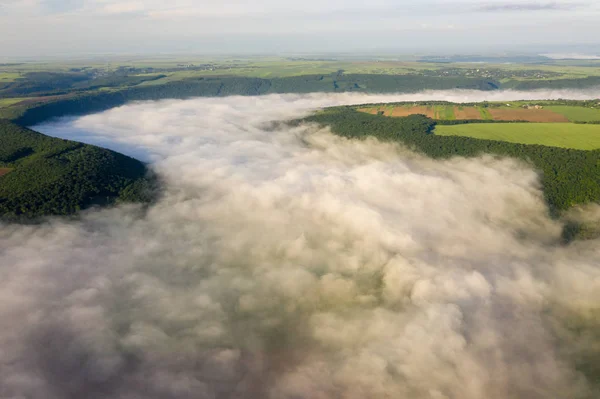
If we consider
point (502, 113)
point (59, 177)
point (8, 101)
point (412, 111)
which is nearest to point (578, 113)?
point (502, 113)

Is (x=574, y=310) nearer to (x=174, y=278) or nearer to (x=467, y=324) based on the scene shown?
(x=467, y=324)

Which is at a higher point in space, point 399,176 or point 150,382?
point 399,176

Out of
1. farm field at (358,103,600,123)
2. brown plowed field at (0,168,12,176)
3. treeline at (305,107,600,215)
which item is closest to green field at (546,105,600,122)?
farm field at (358,103,600,123)

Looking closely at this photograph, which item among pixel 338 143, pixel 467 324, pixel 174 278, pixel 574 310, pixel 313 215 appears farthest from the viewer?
pixel 338 143

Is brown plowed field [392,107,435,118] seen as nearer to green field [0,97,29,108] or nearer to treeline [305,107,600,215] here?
treeline [305,107,600,215]

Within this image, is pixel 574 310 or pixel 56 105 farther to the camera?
pixel 56 105

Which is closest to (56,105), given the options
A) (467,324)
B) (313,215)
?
(313,215)

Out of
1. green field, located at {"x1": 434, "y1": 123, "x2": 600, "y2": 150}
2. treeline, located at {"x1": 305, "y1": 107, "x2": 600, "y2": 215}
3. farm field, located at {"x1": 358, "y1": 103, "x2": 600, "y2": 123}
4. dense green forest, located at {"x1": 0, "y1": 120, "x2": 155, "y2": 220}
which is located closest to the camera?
dense green forest, located at {"x1": 0, "y1": 120, "x2": 155, "y2": 220}
